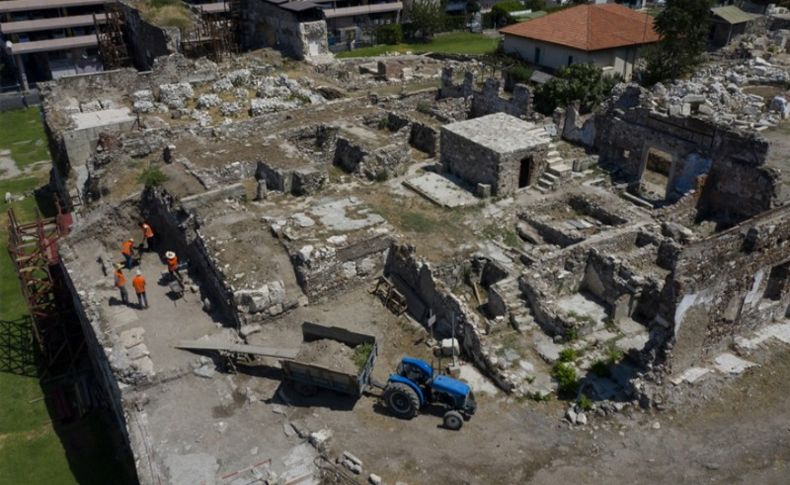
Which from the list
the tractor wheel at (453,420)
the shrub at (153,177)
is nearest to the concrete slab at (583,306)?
the tractor wheel at (453,420)

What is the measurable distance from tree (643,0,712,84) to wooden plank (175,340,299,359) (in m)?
30.7

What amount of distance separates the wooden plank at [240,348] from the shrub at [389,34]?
5119 centimetres

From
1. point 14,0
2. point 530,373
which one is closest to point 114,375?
point 530,373

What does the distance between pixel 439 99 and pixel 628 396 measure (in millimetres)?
25701

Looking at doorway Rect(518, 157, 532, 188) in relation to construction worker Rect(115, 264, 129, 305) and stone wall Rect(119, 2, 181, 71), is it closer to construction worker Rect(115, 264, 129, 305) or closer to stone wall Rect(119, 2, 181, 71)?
construction worker Rect(115, 264, 129, 305)

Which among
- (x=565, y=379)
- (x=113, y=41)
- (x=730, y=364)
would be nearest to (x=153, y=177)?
(x=565, y=379)

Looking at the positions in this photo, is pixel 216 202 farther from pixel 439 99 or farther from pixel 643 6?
pixel 643 6

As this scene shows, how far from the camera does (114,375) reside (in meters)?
17.5

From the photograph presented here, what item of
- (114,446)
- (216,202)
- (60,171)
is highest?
(216,202)

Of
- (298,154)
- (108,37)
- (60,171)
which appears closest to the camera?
(298,154)

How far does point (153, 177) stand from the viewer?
1030 inches

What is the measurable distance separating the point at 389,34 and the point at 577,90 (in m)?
34.3

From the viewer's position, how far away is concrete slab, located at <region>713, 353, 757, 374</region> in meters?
17.1

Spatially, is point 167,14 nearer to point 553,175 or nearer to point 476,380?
point 553,175
